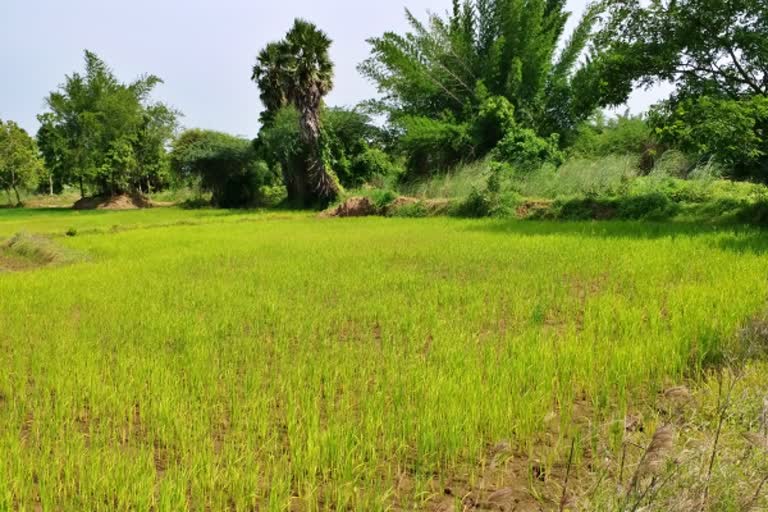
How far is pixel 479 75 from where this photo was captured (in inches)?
891

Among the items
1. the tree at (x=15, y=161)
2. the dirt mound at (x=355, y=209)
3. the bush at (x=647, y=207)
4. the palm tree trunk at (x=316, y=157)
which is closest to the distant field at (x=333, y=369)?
the bush at (x=647, y=207)

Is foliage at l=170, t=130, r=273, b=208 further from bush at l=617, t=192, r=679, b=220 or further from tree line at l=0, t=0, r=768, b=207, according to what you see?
bush at l=617, t=192, r=679, b=220

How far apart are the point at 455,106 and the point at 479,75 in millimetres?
1641

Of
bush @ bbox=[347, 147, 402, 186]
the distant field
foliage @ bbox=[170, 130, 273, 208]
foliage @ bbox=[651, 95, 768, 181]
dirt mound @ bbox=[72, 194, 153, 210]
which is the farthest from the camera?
→ dirt mound @ bbox=[72, 194, 153, 210]

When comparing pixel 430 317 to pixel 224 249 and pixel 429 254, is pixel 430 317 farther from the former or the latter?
pixel 224 249

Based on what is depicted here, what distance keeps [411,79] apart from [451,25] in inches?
167

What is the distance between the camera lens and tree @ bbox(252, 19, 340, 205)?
22219mm

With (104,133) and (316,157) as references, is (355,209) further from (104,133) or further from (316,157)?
(104,133)

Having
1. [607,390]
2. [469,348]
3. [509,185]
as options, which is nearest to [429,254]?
[469,348]

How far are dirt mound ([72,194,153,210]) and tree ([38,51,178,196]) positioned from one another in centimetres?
60

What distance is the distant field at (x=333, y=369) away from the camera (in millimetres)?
2150

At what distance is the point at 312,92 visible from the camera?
22.3m

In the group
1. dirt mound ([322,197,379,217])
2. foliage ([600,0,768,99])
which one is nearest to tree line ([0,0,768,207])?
foliage ([600,0,768,99])

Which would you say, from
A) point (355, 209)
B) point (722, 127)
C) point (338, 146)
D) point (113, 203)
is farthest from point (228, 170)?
point (722, 127)
